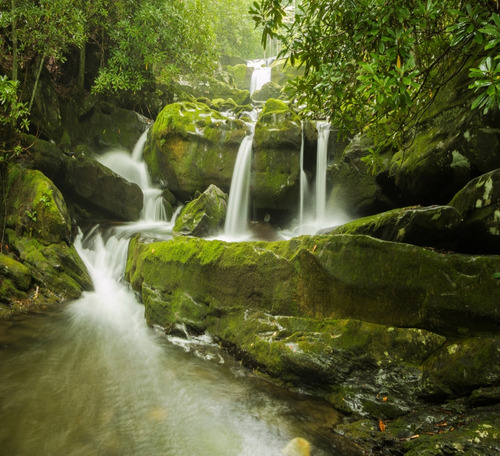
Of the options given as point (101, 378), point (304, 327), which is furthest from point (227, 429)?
point (101, 378)

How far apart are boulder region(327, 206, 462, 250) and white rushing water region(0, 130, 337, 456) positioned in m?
2.24

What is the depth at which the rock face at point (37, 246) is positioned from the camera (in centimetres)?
638

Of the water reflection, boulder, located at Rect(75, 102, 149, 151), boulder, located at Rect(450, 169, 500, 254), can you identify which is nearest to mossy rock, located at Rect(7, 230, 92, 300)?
the water reflection

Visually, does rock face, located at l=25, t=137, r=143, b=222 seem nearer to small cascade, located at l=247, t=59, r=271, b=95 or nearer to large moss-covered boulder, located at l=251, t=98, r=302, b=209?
large moss-covered boulder, located at l=251, t=98, r=302, b=209

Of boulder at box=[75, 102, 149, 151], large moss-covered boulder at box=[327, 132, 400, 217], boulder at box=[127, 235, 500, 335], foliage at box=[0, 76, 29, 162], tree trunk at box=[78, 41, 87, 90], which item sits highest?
tree trunk at box=[78, 41, 87, 90]

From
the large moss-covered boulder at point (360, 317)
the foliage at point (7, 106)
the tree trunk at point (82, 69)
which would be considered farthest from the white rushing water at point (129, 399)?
the tree trunk at point (82, 69)

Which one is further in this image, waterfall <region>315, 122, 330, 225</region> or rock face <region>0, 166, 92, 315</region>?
waterfall <region>315, 122, 330, 225</region>

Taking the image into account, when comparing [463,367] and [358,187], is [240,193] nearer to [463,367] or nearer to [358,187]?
[358,187]

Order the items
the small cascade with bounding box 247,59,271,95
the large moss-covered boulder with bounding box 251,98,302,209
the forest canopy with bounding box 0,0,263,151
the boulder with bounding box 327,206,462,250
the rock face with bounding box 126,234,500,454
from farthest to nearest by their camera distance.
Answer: the small cascade with bounding box 247,59,271,95 → the large moss-covered boulder with bounding box 251,98,302,209 → the forest canopy with bounding box 0,0,263,151 → the boulder with bounding box 327,206,462,250 → the rock face with bounding box 126,234,500,454

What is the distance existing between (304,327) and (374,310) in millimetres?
904

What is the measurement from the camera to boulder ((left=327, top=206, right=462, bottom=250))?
11.5ft

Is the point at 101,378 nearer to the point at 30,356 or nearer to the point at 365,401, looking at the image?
the point at 30,356

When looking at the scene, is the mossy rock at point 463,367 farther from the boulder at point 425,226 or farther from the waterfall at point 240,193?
the waterfall at point 240,193

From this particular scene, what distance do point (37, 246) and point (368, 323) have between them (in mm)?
7130
